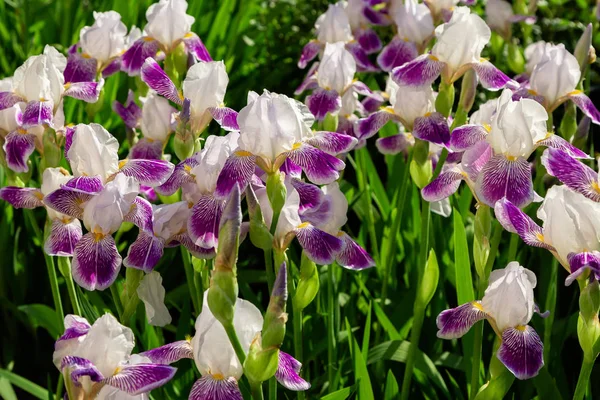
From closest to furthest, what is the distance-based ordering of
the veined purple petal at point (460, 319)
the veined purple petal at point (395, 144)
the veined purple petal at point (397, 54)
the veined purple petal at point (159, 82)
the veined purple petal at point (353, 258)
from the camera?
the veined purple petal at point (460, 319) < the veined purple petal at point (353, 258) < the veined purple petal at point (159, 82) < the veined purple petal at point (395, 144) < the veined purple petal at point (397, 54)

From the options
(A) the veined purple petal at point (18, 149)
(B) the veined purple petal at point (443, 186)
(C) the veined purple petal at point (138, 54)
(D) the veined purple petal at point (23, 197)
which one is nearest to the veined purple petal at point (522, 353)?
(B) the veined purple petal at point (443, 186)

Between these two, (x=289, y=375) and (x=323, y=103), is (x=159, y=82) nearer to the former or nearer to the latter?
(x=323, y=103)

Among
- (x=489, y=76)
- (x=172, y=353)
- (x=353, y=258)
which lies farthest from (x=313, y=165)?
(x=489, y=76)

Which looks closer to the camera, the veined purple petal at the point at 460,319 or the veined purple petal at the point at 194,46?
the veined purple petal at the point at 460,319

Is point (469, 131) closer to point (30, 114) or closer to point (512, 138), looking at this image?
point (512, 138)

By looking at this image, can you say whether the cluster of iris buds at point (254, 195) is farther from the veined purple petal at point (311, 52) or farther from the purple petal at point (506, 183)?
the veined purple petal at point (311, 52)

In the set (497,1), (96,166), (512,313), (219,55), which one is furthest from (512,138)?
(219,55)
